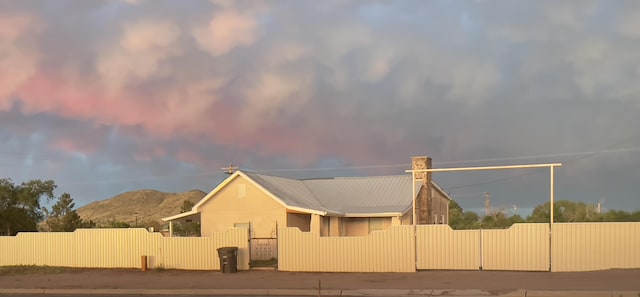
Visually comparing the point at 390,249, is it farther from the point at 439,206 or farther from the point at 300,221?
the point at 439,206

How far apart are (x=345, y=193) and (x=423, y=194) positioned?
16.0 ft

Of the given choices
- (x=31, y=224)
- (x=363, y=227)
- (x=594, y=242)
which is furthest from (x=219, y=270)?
(x=31, y=224)

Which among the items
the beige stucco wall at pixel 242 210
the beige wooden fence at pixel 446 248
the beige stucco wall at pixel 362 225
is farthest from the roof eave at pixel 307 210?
the beige wooden fence at pixel 446 248

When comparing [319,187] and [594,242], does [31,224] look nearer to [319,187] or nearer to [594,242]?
[319,187]

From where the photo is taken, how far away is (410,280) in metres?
21.9

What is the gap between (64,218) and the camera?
57.2m

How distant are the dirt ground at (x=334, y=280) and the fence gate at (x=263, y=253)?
1.54 metres

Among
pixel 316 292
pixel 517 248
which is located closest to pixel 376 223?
pixel 517 248

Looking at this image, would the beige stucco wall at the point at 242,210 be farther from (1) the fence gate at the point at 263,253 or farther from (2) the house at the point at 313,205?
(1) the fence gate at the point at 263,253

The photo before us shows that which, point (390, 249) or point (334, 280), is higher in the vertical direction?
point (390, 249)

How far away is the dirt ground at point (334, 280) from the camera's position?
1966 cm

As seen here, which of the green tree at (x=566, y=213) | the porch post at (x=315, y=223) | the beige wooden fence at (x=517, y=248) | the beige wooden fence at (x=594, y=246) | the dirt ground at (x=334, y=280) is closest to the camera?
the dirt ground at (x=334, y=280)

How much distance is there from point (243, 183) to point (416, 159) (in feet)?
33.0

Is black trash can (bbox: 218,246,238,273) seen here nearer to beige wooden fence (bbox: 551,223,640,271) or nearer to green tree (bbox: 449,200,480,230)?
beige wooden fence (bbox: 551,223,640,271)
